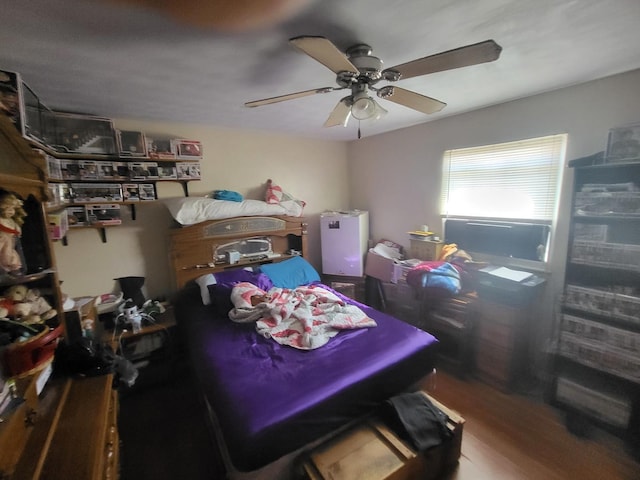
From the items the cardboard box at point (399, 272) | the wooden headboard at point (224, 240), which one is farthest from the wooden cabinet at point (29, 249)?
the cardboard box at point (399, 272)

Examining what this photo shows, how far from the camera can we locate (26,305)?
3.97ft

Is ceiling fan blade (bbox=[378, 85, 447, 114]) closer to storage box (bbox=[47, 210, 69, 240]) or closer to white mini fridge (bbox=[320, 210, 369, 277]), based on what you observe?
white mini fridge (bbox=[320, 210, 369, 277])

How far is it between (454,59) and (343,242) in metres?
2.51

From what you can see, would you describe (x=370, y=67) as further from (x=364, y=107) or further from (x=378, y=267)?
(x=378, y=267)

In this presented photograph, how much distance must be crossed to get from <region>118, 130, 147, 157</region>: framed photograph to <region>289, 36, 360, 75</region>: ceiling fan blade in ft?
6.53

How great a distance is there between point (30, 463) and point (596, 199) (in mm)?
3058

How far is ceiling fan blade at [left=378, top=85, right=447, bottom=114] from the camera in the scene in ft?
4.92

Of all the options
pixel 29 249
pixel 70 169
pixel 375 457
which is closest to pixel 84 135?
pixel 70 169

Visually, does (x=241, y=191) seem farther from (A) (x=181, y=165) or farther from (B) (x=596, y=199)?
(B) (x=596, y=199)

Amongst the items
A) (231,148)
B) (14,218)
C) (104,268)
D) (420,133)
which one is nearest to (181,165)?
(231,148)

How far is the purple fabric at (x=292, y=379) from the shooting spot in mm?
1303

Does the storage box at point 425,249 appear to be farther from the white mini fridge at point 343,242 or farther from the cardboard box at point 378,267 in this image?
the white mini fridge at point 343,242

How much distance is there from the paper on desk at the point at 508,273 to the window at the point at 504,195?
158 mm

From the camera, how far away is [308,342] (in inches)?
73.8
